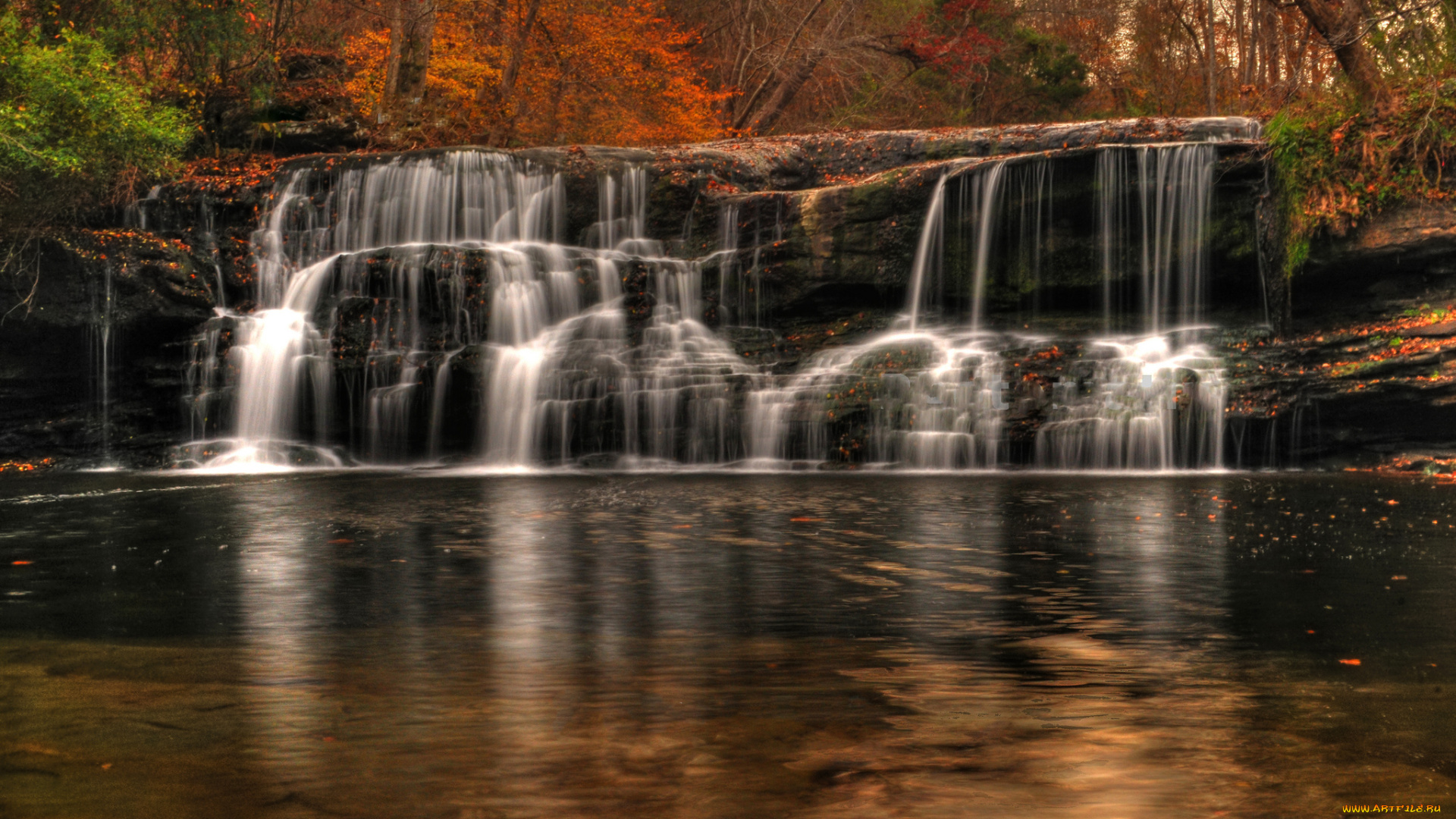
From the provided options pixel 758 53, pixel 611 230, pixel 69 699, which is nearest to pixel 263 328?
pixel 611 230

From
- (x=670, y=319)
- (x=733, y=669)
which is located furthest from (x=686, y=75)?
(x=733, y=669)

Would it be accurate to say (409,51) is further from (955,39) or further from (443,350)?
(955,39)

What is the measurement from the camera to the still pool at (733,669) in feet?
10.5

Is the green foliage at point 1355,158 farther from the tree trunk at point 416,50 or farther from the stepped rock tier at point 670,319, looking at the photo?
the tree trunk at point 416,50

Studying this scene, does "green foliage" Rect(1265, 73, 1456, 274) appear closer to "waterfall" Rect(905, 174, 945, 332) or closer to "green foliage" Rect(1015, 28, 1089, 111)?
"waterfall" Rect(905, 174, 945, 332)

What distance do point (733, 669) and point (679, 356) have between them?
47.2 feet

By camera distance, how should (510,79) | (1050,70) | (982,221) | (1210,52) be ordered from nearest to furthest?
(982,221) < (510,79) < (1210,52) < (1050,70)

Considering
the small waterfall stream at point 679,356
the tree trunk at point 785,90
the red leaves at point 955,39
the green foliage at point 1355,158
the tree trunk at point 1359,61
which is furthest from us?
the red leaves at point 955,39

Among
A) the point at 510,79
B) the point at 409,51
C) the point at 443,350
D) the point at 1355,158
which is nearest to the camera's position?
the point at 1355,158

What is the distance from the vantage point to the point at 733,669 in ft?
15.2

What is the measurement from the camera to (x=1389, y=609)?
5.80m

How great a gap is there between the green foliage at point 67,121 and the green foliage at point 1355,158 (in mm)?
17286

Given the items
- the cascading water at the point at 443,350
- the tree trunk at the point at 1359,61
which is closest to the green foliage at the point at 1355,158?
the tree trunk at the point at 1359,61

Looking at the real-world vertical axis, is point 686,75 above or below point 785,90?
above
